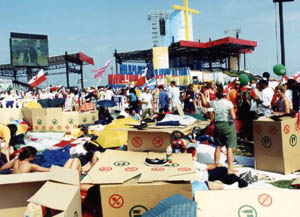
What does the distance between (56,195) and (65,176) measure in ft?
1.08

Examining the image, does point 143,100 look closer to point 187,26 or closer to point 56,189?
point 56,189

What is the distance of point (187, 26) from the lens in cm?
4481

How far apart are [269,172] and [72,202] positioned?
3.52 m

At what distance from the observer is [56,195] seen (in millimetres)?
2717

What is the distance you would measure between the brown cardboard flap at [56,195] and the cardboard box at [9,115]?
8.29 m

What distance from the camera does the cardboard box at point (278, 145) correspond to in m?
4.95

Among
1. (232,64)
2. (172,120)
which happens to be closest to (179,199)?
(172,120)

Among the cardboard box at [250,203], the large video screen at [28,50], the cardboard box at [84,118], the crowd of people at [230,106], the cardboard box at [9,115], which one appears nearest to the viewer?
the cardboard box at [250,203]

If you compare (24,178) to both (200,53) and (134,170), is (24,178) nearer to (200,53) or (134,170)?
(134,170)

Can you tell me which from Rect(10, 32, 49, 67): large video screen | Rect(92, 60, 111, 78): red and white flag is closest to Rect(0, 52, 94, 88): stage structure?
Rect(10, 32, 49, 67): large video screen

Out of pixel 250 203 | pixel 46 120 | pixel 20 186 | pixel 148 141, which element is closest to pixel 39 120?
pixel 46 120

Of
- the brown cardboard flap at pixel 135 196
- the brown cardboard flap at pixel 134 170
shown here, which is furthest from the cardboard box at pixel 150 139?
the brown cardboard flap at pixel 135 196

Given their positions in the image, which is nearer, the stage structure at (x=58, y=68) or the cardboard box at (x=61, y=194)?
the cardboard box at (x=61, y=194)

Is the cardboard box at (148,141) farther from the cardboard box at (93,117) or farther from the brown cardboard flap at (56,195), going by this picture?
the cardboard box at (93,117)
